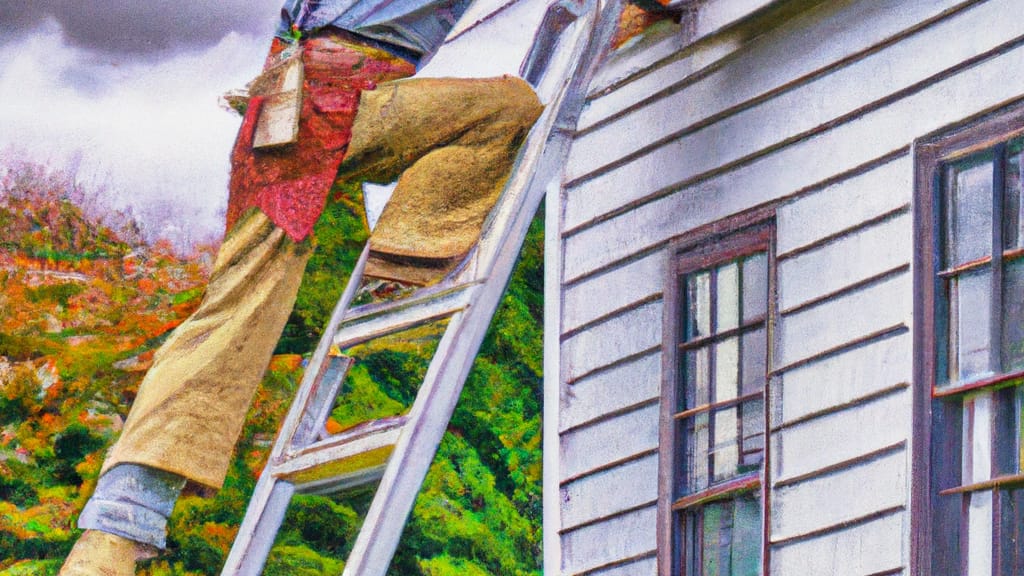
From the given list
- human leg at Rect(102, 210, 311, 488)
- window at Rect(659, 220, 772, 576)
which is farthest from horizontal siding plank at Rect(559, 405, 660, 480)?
human leg at Rect(102, 210, 311, 488)

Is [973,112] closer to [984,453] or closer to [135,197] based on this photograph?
[984,453]

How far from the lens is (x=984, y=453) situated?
12.3 feet

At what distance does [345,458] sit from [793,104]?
4.96ft

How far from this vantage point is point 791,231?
4414 mm

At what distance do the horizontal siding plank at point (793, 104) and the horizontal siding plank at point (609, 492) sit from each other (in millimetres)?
874

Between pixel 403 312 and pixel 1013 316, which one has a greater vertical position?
pixel 403 312

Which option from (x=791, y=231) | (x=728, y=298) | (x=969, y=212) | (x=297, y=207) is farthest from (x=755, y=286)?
(x=297, y=207)

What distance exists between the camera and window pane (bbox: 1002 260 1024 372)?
3.72 meters

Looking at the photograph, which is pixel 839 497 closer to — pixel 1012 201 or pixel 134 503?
pixel 1012 201

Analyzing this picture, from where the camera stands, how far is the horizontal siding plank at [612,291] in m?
4.87

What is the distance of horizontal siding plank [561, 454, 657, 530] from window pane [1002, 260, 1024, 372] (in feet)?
4.10

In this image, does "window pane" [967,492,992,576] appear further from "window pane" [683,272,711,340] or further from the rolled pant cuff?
the rolled pant cuff

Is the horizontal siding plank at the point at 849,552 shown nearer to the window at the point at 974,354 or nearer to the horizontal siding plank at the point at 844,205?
the window at the point at 974,354

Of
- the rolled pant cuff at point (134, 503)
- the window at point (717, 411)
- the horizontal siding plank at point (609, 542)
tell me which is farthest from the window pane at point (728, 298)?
the rolled pant cuff at point (134, 503)
